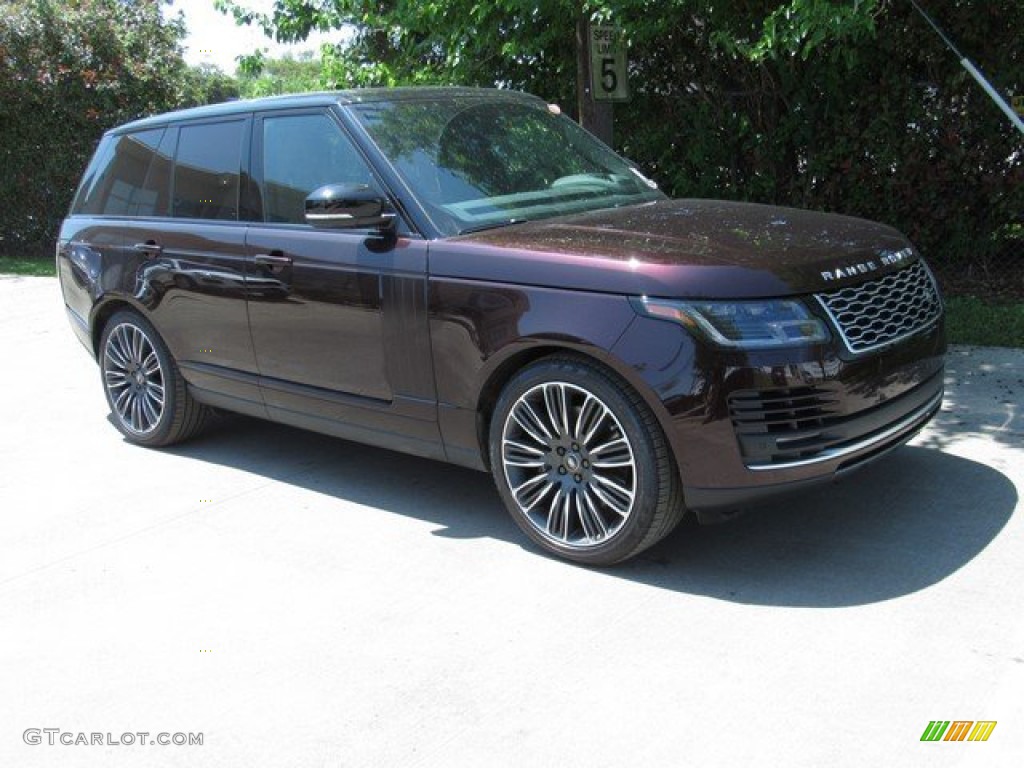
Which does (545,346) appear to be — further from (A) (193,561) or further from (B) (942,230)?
(B) (942,230)

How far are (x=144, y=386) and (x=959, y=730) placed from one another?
15.8 ft

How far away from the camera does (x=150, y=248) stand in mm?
6035

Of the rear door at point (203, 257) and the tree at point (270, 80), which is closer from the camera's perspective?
the rear door at point (203, 257)

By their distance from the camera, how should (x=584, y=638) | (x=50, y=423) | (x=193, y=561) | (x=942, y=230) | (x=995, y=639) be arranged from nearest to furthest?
1. (x=995, y=639)
2. (x=584, y=638)
3. (x=193, y=561)
4. (x=50, y=423)
5. (x=942, y=230)

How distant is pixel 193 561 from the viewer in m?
4.84

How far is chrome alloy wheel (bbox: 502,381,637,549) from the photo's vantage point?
13.9 ft

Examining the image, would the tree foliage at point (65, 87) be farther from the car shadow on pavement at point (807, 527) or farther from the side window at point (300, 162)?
the car shadow on pavement at point (807, 527)

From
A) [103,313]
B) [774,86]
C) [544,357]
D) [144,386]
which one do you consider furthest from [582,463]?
[774,86]

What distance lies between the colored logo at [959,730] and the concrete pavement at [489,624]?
0.04 meters

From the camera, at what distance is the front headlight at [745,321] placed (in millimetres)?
3918

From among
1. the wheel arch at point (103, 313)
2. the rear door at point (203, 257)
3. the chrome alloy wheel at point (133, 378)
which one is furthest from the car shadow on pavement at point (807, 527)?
the wheel arch at point (103, 313)

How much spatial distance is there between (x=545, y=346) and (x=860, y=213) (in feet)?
18.4

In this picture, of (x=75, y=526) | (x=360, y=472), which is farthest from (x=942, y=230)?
(x=75, y=526)

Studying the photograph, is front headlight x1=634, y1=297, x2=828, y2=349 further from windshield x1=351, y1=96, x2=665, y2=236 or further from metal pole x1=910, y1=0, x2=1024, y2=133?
metal pole x1=910, y1=0, x2=1024, y2=133
